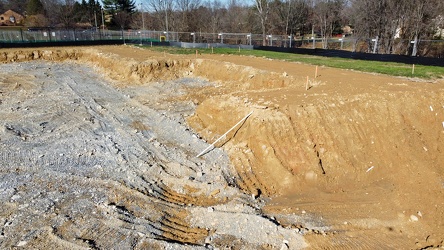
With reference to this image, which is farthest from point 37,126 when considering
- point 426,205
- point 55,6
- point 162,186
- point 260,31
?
point 55,6

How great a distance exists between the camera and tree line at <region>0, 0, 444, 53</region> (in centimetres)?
2703

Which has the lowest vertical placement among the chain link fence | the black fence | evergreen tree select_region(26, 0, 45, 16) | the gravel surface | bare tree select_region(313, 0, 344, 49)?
the gravel surface

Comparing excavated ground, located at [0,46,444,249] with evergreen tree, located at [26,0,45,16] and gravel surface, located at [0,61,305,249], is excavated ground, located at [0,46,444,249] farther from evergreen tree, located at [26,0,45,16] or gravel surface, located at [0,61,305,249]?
Answer: evergreen tree, located at [26,0,45,16]

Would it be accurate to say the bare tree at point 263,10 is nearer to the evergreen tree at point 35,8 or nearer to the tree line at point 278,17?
the tree line at point 278,17

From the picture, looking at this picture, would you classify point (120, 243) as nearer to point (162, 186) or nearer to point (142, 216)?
point (142, 216)

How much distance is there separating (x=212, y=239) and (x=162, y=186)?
2228 mm

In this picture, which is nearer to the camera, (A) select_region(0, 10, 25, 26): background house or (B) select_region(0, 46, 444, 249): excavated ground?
(B) select_region(0, 46, 444, 249): excavated ground

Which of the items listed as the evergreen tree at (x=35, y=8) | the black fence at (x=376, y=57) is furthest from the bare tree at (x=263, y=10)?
the evergreen tree at (x=35, y=8)

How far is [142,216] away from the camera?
6.18 meters

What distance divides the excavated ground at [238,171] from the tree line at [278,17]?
18.3 meters

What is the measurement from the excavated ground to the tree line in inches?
720

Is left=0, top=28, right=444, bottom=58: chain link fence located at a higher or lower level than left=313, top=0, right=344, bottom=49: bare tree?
lower

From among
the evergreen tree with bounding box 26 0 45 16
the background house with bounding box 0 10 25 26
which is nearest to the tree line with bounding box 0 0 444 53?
the evergreen tree with bounding box 26 0 45 16

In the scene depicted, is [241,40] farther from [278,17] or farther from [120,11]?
[120,11]
